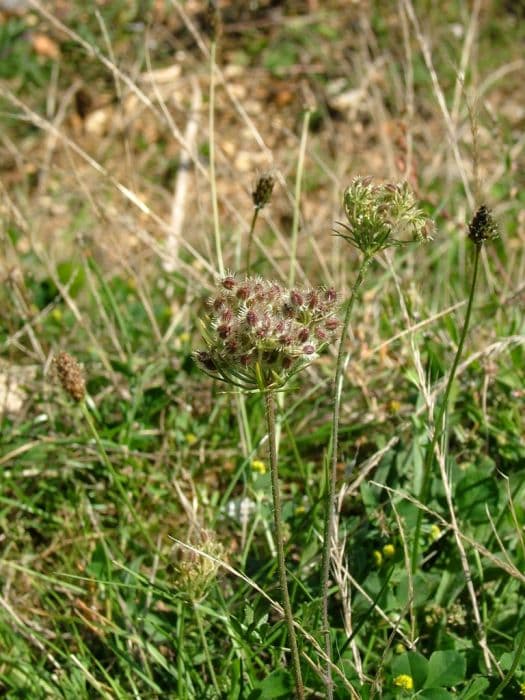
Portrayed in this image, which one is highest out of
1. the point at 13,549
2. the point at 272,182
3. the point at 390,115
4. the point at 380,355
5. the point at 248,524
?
the point at 390,115

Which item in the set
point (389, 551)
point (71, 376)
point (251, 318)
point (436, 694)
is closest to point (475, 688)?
point (436, 694)

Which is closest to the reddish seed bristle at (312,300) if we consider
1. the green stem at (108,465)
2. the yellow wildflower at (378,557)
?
the green stem at (108,465)

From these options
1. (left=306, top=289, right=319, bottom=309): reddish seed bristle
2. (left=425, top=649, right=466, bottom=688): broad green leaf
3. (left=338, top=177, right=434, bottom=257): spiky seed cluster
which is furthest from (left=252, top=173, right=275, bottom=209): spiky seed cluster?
(left=425, top=649, right=466, bottom=688): broad green leaf

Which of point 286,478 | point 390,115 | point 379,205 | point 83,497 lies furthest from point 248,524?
point 390,115

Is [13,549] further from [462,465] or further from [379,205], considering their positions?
[379,205]

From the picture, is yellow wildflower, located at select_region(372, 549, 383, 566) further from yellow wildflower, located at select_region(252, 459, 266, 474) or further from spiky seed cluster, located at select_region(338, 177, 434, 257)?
spiky seed cluster, located at select_region(338, 177, 434, 257)
